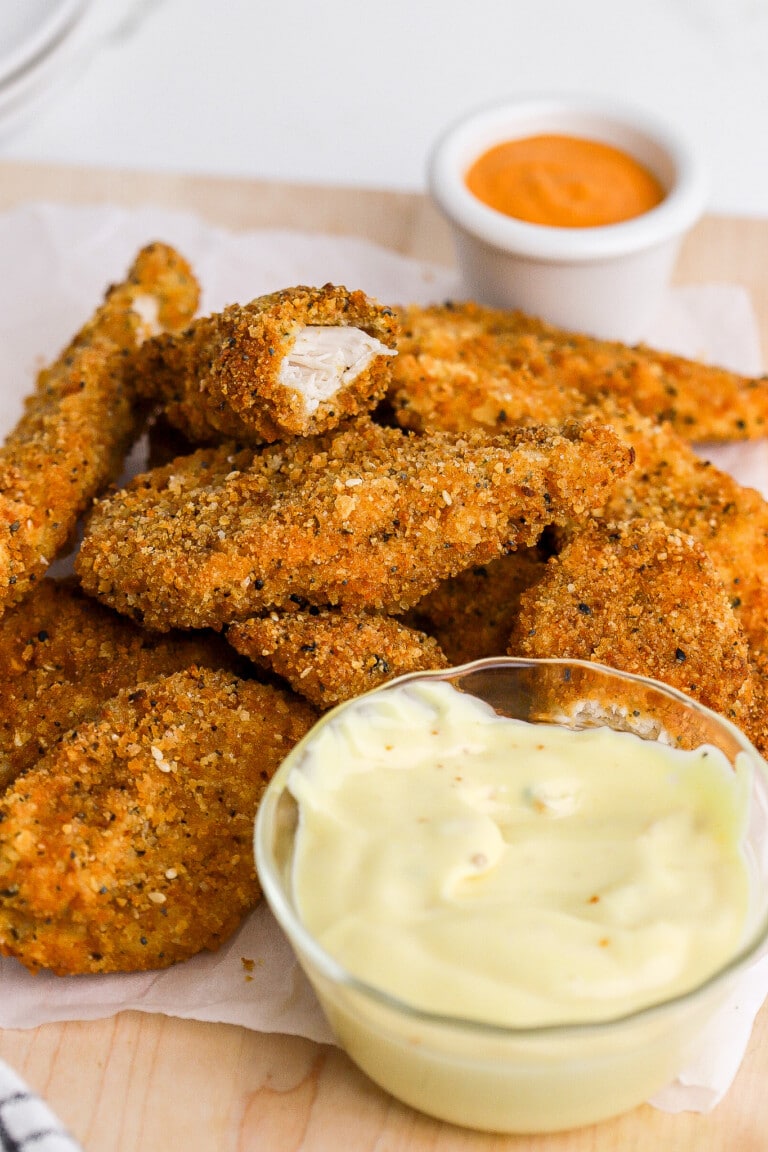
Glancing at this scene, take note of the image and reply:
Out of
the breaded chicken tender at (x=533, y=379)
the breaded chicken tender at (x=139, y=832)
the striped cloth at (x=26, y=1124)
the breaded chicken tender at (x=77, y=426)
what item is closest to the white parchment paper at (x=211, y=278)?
the breaded chicken tender at (x=533, y=379)

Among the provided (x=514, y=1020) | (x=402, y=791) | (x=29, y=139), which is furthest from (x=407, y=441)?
(x=29, y=139)

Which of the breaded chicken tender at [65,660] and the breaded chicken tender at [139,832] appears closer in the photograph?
the breaded chicken tender at [139,832]

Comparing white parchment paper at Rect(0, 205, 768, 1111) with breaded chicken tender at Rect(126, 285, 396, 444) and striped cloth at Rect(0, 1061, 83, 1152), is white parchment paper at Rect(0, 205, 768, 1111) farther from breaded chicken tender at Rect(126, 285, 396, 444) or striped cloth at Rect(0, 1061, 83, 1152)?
striped cloth at Rect(0, 1061, 83, 1152)

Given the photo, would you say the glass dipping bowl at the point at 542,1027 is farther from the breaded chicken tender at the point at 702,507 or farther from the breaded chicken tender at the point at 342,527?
the breaded chicken tender at the point at 702,507

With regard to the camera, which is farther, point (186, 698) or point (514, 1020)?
point (186, 698)

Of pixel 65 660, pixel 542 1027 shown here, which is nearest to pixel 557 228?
pixel 65 660

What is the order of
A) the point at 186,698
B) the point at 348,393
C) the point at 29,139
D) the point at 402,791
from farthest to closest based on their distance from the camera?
1. the point at 29,139
2. the point at 348,393
3. the point at 186,698
4. the point at 402,791

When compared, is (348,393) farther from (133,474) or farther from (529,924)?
(529,924)

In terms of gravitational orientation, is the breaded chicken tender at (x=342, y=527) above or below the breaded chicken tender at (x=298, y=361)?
below
